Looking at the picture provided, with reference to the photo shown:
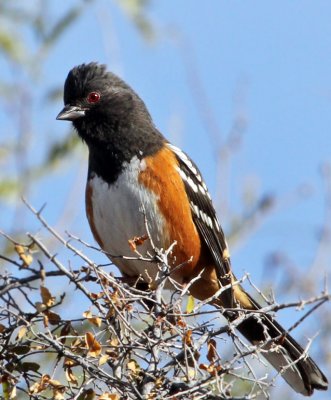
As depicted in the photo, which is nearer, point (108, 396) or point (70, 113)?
point (108, 396)

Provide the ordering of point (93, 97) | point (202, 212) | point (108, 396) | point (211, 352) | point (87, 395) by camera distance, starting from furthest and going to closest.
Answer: point (93, 97), point (202, 212), point (211, 352), point (87, 395), point (108, 396)

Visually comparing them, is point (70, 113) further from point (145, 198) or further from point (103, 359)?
point (103, 359)

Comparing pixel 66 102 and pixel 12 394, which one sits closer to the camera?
pixel 12 394

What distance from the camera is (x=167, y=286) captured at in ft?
11.9

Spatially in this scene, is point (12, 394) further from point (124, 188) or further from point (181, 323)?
point (124, 188)

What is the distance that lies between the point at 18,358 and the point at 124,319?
30 cm

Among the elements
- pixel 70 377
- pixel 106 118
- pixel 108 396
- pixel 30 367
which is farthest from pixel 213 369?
pixel 106 118

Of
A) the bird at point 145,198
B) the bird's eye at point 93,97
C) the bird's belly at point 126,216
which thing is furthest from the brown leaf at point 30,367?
the bird's eye at point 93,97

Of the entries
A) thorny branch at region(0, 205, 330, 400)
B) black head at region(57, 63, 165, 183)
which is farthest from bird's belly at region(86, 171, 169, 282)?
thorny branch at region(0, 205, 330, 400)

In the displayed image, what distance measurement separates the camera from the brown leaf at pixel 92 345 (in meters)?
2.21

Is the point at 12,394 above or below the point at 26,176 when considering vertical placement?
below

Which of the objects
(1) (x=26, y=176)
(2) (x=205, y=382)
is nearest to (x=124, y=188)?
(1) (x=26, y=176)

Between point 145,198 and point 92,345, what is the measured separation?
4.48ft

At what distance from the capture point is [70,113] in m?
3.85
